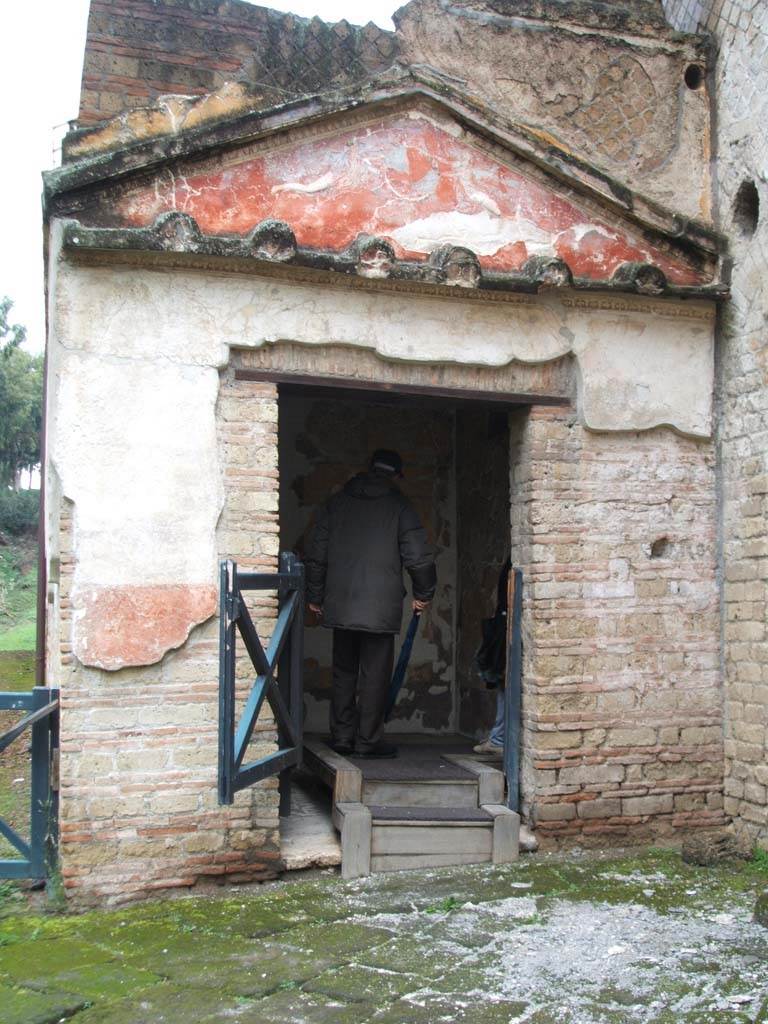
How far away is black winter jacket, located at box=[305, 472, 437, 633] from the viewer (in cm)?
679

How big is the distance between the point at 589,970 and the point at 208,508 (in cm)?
291

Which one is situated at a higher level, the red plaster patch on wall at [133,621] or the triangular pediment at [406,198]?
the triangular pediment at [406,198]

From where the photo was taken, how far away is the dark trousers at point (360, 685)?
6.84 meters

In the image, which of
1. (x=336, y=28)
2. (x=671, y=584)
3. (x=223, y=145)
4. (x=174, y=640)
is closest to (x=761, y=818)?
(x=671, y=584)

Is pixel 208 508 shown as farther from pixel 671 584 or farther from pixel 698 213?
pixel 698 213

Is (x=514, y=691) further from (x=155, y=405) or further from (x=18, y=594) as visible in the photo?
(x=18, y=594)

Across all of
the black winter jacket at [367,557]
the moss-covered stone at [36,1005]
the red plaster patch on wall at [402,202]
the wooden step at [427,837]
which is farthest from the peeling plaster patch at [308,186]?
the moss-covered stone at [36,1005]

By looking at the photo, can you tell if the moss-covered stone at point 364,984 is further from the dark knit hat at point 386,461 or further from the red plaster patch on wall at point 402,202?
the red plaster patch on wall at point 402,202

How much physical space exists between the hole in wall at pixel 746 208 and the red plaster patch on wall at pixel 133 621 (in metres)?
3.92

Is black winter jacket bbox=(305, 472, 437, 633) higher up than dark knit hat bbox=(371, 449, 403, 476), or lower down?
lower down

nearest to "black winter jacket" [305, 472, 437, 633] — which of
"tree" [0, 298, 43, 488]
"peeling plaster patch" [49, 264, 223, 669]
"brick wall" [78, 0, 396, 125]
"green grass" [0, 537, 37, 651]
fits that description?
"peeling plaster patch" [49, 264, 223, 669]

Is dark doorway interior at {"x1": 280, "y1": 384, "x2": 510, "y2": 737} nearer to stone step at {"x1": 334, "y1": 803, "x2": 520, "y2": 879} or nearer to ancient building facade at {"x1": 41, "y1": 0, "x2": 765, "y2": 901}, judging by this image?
ancient building facade at {"x1": 41, "y1": 0, "x2": 765, "y2": 901}

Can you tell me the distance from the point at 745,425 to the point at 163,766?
151 inches

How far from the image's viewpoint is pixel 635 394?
258 inches
